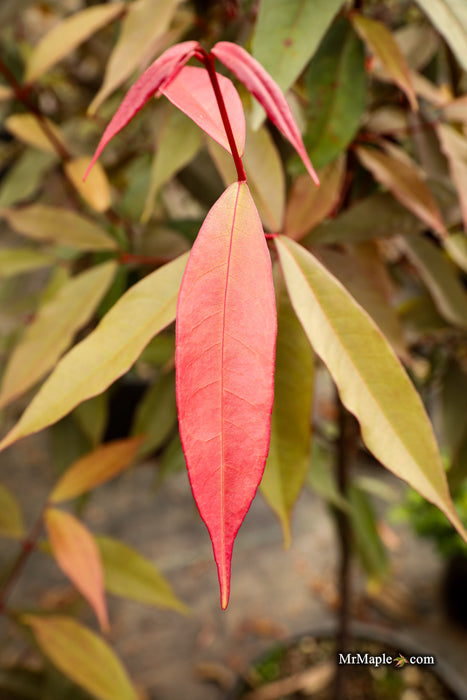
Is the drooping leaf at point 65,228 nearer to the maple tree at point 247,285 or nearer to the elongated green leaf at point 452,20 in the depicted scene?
the maple tree at point 247,285

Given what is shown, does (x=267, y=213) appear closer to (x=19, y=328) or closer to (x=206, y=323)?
(x=206, y=323)

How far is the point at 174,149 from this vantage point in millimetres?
367

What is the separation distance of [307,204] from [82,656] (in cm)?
43

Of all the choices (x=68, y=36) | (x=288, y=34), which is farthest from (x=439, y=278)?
(x=68, y=36)

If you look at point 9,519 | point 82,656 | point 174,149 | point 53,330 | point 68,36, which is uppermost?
point 68,36

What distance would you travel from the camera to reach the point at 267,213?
325 mm

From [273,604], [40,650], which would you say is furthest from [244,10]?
[273,604]

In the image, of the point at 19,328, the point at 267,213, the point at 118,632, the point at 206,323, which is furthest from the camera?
the point at 118,632

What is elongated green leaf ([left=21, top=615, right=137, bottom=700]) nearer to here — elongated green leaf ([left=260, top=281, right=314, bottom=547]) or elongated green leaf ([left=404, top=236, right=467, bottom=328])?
elongated green leaf ([left=260, top=281, right=314, bottom=547])

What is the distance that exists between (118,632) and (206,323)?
3.70ft

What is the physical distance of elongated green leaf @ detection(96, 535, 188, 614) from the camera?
21.2 inches

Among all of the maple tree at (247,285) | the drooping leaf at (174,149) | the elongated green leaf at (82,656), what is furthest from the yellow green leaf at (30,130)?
the elongated green leaf at (82,656)

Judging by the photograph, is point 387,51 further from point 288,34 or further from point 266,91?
point 266,91

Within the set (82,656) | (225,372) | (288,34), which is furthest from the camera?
(82,656)
